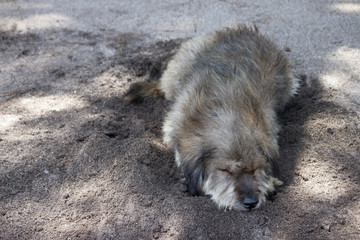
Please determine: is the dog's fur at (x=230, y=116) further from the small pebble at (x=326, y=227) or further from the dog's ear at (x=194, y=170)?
the small pebble at (x=326, y=227)

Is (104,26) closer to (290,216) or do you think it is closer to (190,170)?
(190,170)

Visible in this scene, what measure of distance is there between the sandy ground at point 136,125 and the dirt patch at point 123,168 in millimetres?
13

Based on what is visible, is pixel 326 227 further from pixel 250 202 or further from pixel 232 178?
pixel 232 178

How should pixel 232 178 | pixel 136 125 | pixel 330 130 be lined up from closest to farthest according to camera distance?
pixel 232 178, pixel 330 130, pixel 136 125

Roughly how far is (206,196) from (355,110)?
232cm

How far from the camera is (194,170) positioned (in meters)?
3.64

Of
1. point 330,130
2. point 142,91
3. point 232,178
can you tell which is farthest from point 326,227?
point 142,91

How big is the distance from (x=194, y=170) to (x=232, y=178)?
1.34 feet

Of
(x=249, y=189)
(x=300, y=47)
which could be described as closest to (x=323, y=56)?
(x=300, y=47)

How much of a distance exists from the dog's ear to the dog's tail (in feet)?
5.68

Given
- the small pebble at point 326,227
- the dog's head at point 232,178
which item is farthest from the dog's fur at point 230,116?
the small pebble at point 326,227

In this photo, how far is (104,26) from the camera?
6.95 metres

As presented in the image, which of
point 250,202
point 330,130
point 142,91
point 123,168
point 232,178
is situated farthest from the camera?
point 142,91

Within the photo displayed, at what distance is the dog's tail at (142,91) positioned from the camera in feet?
16.8
